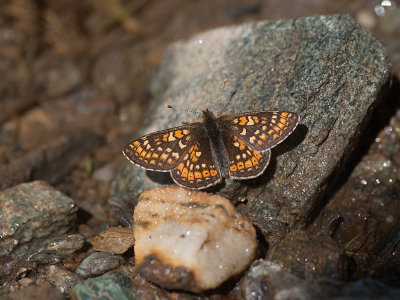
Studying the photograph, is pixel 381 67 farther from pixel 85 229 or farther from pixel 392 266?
pixel 85 229

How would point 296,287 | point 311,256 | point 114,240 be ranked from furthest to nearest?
point 114,240 → point 311,256 → point 296,287

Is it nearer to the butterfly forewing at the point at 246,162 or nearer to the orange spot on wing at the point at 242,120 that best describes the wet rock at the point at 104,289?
the butterfly forewing at the point at 246,162

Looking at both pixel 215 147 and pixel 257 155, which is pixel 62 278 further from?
pixel 257 155

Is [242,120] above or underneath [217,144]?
above

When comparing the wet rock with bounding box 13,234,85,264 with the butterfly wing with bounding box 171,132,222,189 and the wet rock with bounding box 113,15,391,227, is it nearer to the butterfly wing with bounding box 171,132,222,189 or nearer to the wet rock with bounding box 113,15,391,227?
the wet rock with bounding box 113,15,391,227

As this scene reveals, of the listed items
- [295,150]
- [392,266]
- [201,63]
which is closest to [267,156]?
[295,150]

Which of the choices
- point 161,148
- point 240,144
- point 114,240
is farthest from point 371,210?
point 114,240

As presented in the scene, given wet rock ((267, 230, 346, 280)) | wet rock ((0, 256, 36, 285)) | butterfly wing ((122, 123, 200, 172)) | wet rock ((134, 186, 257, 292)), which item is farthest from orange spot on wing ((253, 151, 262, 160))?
wet rock ((0, 256, 36, 285))

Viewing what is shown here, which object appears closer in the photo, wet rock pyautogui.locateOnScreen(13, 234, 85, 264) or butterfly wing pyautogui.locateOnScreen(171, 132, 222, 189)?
butterfly wing pyautogui.locateOnScreen(171, 132, 222, 189)
